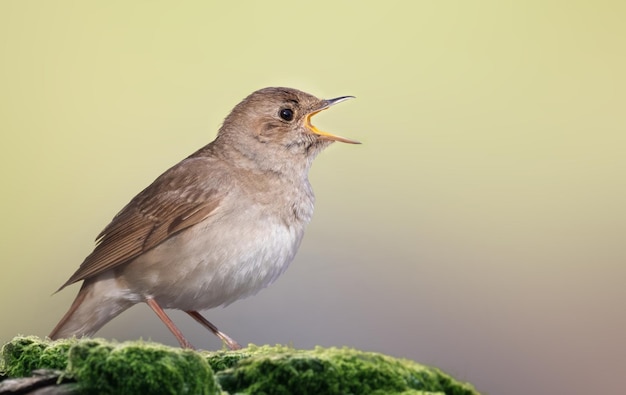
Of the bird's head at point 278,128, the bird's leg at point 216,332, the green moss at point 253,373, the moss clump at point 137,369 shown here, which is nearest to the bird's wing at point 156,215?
the bird's head at point 278,128

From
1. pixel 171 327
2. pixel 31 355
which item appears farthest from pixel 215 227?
pixel 31 355

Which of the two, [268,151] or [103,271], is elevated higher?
[268,151]

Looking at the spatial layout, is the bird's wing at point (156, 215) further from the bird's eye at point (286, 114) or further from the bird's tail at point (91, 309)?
the bird's eye at point (286, 114)

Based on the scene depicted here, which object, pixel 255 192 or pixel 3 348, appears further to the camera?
pixel 255 192

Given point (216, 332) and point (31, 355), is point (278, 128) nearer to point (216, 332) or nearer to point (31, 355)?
point (216, 332)

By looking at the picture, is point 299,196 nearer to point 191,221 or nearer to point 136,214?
point 191,221

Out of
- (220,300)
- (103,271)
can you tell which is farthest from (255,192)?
(103,271)

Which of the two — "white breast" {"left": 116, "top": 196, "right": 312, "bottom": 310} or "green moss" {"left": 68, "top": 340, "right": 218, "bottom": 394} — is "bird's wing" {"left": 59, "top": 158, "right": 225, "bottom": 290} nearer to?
"white breast" {"left": 116, "top": 196, "right": 312, "bottom": 310}

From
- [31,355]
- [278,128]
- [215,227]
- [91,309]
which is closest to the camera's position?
[31,355]
